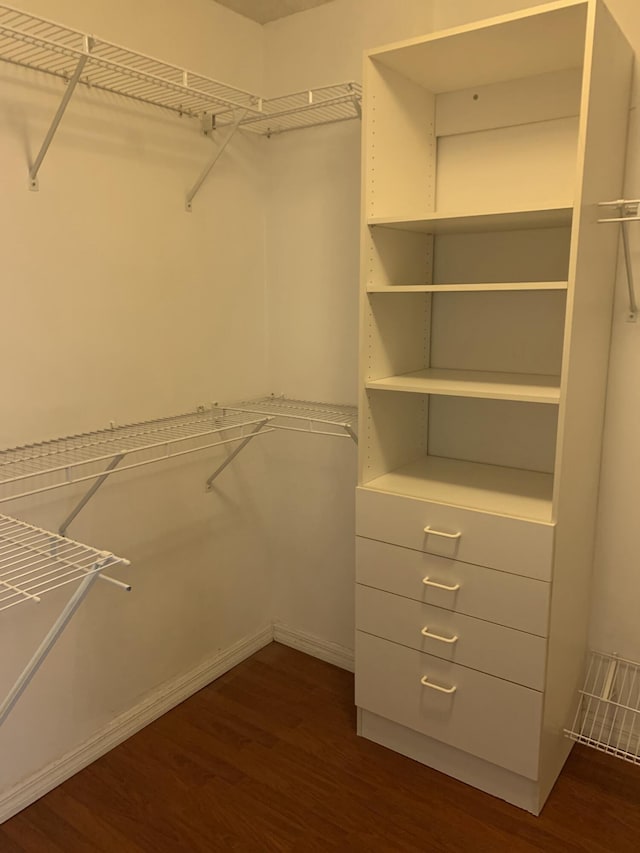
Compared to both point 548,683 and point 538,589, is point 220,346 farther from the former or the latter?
point 548,683

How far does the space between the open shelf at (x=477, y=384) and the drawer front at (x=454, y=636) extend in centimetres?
66

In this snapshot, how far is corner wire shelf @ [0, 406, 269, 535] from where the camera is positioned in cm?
185

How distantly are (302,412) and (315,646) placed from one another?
1003mm

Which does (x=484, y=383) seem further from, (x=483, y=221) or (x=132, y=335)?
(x=132, y=335)

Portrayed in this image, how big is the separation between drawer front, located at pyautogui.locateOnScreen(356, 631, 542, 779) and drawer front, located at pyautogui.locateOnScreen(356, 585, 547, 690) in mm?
30

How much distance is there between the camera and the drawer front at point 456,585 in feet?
6.07

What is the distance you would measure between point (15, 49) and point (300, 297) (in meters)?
1.24

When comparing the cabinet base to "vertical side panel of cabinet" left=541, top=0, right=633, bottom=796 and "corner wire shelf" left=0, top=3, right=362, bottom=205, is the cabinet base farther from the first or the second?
"corner wire shelf" left=0, top=3, right=362, bottom=205

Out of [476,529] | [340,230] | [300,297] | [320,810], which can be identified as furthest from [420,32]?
[320,810]

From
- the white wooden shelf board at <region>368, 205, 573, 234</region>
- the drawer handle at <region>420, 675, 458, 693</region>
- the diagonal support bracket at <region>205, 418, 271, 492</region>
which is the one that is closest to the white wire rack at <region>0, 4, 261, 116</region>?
the white wooden shelf board at <region>368, 205, 573, 234</region>

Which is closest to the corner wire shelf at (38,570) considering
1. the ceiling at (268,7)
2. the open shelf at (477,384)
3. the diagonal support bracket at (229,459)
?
the diagonal support bracket at (229,459)

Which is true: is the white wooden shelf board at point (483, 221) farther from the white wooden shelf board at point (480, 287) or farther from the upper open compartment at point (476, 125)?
the white wooden shelf board at point (480, 287)

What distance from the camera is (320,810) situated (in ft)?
6.53

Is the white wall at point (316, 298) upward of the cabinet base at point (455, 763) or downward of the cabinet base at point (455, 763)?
upward
